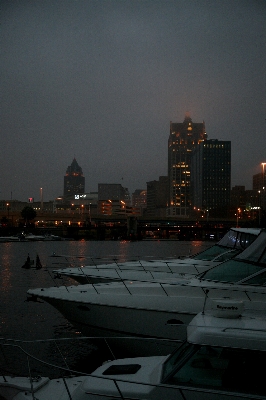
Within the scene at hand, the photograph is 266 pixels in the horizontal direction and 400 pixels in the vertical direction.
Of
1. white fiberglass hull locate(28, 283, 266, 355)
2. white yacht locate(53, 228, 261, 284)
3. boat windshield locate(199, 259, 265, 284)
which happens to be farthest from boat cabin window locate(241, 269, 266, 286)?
white yacht locate(53, 228, 261, 284)

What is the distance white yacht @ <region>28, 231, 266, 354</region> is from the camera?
430 inches

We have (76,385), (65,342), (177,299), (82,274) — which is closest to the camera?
(76,385)

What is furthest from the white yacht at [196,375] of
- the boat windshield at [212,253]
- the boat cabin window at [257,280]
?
the boat windshield at [212,253]

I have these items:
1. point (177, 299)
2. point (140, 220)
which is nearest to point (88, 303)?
point (177, 299)

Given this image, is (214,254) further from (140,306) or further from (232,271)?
(140,306)

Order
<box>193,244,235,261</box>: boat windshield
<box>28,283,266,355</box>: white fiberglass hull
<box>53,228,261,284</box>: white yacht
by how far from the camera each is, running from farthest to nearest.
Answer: <box>193,244,235,261</box>: boat windshield → <box>53,228,261,284</box>: white yacht → <box>28,283,266,355</box>: white fiberglass hull

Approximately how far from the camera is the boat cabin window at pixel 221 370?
220 inches

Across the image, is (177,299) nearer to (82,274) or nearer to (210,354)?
(210,354)

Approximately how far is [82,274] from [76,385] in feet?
37.6

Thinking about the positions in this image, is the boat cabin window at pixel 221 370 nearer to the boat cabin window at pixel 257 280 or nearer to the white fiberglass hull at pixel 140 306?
the white fiberglass hull at pixel 140 306

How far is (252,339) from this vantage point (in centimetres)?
580

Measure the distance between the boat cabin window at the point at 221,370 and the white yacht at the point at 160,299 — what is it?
13.6ft

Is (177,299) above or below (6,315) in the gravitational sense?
above

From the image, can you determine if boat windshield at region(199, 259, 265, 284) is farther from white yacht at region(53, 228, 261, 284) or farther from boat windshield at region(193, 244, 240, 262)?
boat windshield at region(193, 244, 240, 262)
